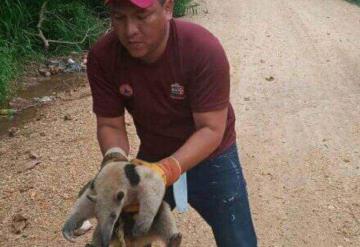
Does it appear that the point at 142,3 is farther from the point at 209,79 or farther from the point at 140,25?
the point at 209,79

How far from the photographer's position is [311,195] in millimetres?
4371

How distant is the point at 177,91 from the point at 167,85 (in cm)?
5

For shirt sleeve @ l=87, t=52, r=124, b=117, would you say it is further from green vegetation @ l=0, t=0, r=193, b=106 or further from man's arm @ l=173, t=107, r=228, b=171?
green vegetation @ l=0, t=0, r=193, b=106

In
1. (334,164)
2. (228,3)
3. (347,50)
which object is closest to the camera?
(334,164)

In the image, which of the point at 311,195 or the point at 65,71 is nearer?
the point at 311,195

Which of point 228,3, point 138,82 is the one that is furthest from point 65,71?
point 228,3

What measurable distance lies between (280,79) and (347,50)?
6.89ft

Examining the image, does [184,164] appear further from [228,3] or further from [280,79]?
[228,3]

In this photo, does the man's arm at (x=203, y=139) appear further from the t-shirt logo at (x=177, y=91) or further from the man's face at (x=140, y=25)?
the man's face at (x=140, y=25)

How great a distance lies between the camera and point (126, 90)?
2355 mm

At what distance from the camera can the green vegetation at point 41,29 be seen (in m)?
7.62

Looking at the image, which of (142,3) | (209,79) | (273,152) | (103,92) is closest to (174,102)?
(209,79)

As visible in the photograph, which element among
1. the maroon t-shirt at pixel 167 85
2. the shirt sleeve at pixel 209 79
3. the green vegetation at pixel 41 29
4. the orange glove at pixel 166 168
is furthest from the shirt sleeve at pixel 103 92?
the green vegetation at pixel 41 29

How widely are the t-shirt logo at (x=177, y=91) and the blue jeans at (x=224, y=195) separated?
35cm
